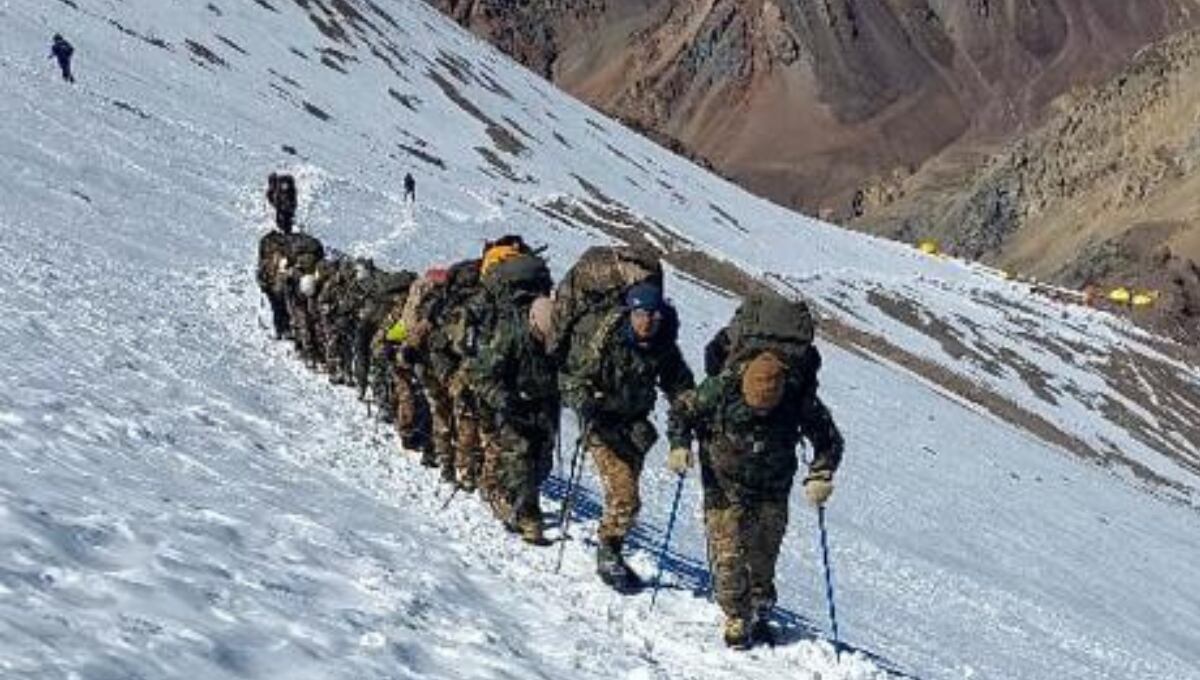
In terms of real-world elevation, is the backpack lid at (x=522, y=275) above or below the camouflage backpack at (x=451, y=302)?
above

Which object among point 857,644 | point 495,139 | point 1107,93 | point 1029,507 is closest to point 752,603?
point 857,644

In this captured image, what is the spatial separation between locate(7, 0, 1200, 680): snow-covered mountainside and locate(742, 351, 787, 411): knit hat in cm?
173

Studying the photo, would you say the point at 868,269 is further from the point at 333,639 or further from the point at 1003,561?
the point at 333,639

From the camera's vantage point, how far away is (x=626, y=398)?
1189 cm

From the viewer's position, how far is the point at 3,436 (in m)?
11.1

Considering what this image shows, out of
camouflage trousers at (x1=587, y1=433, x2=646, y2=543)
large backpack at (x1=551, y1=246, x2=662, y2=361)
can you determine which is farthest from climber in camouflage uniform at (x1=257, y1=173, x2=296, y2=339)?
camouflage trousers at (x1=587, y1=433, x2=646, y2=543)

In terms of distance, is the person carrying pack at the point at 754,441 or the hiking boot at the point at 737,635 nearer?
the person carrying pack at the point at 754,441

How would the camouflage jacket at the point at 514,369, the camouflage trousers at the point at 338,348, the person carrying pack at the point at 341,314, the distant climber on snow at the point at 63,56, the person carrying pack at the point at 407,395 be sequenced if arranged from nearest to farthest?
the camouflage jacket at the point at 514,369 < the person carrying pack at the point at 407,395 < the person carrying pack at the point at 341,314 < the camouflage trousers at the point at 338,348 < the distant climber on snow at the point at 63,56

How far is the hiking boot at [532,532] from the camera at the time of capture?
1326 cm

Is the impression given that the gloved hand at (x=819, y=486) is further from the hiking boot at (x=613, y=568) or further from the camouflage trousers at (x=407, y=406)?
the camouflage trousers at (x=407, y=406)

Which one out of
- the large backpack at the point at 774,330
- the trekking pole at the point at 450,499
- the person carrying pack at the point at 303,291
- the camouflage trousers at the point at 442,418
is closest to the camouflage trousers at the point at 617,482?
the large backpack at the point at 774,330

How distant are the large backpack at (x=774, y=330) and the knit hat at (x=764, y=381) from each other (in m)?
0.08

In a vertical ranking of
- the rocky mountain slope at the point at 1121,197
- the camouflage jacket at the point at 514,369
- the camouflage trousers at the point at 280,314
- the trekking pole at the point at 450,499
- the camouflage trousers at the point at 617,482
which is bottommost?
the camouflage trousers at the point at 280,314

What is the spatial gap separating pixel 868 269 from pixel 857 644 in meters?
86.9
